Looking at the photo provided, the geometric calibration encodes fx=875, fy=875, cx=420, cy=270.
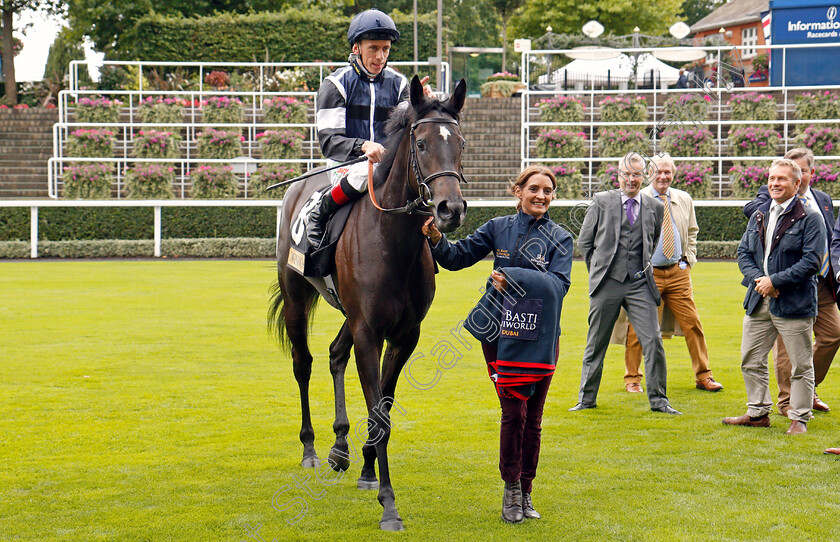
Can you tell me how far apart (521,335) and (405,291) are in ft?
2.01

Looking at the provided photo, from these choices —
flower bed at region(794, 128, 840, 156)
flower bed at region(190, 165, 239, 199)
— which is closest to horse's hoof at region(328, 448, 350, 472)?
flower bed at region(190, 165, 239, 199)

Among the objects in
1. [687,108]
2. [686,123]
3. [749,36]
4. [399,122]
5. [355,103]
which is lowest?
[399,122]

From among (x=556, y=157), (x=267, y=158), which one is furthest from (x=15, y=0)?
(x=556, y=157)

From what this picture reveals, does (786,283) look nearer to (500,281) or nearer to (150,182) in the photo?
(500,281)

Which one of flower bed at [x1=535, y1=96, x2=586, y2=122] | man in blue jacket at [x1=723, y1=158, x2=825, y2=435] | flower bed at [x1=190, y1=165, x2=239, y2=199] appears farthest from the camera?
flower bed at [x1=535, y1=96, x2=586, y2=122]

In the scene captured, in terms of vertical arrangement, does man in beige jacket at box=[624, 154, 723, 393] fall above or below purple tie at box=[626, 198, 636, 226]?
below

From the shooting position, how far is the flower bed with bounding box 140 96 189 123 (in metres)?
22.1

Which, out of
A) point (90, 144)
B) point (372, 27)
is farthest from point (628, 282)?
point (90, 144)

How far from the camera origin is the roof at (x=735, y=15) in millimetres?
41062

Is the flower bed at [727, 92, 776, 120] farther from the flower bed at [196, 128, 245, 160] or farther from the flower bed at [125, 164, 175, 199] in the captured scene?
the flower bed at [125, 164, 175, 199]

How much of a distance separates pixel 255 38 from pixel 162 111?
27.2ft

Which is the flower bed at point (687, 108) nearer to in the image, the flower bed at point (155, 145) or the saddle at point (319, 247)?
the flower bed at point (155, 145)

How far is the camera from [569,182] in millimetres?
19750

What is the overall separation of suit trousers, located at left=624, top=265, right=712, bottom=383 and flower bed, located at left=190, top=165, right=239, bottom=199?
14.9 meters
